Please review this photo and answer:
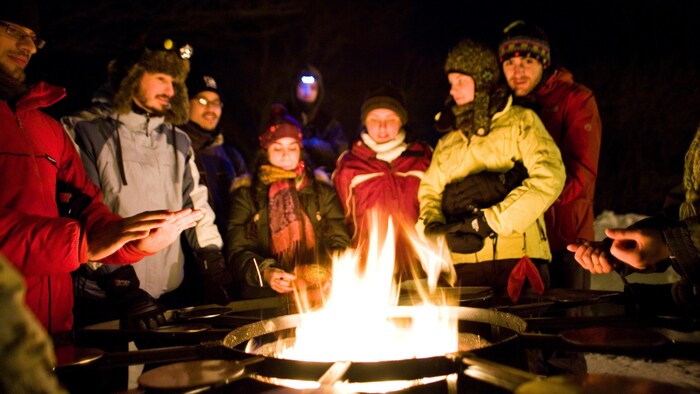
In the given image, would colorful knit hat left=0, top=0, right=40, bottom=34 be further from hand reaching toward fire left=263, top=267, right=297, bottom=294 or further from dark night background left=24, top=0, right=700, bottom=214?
dark night background left=24, top=0, right=700, bottom=214

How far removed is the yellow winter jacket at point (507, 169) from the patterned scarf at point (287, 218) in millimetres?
1083

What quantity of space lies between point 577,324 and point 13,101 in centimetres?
274

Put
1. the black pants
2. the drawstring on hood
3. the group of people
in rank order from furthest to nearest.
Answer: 1. the drawstring on hood
2. the black pants
3. the group of people

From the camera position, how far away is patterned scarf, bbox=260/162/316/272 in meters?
4.65

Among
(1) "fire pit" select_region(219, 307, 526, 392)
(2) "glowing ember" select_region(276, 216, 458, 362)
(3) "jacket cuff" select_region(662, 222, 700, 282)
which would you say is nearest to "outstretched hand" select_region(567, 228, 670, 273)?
(3) "jacket cuff" select_region(662, 222, 700, 282)

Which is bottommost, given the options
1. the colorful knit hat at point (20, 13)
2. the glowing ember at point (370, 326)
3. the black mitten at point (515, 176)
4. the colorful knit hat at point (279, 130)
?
the glowing ember at point (370, 326)

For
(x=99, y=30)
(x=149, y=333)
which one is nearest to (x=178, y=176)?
(x=149, y=333)

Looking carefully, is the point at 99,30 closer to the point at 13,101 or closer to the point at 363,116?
the point at 363,116

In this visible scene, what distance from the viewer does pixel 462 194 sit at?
4.00m

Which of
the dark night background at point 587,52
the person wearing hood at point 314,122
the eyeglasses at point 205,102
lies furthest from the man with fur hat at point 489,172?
the dark night background at point 587,52

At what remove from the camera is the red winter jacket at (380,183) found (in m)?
4.91

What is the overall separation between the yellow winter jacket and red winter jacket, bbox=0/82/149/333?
238 centimetres

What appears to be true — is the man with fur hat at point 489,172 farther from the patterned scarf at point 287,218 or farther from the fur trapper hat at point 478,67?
the patterned scarf at point 287,218

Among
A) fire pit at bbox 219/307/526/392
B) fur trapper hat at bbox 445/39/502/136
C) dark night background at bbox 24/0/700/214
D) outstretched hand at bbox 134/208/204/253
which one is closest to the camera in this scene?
fire pit at bbox 219/307/526/392
